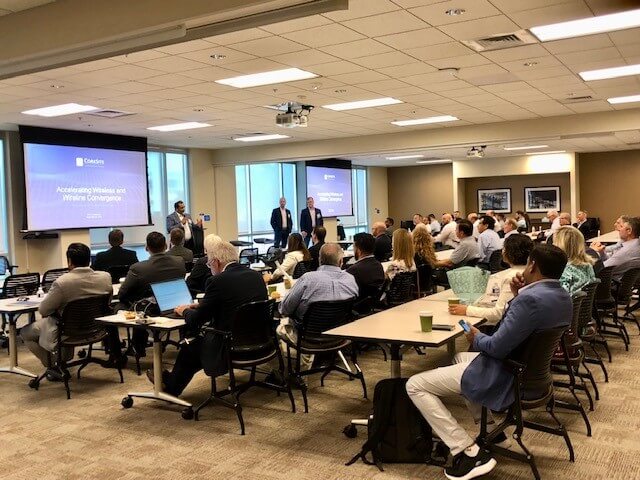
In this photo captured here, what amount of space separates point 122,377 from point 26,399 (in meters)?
0.82

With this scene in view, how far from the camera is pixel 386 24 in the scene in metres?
5.16

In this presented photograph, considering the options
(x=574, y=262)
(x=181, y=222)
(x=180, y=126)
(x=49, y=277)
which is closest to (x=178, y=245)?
(x=49, y=277)

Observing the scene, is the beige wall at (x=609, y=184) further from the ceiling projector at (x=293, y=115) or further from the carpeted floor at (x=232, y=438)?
the carpeted floor at (x=232, y=438)

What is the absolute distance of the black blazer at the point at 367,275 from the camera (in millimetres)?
Answer: 5820

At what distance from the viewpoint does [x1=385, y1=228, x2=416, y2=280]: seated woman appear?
683cm

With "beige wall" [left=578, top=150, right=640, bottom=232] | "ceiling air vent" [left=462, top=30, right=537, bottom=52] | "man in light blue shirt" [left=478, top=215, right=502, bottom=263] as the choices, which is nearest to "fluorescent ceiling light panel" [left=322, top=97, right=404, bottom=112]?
"man in light blue shirt" [left=478, top=215, right=502, bottom=263]

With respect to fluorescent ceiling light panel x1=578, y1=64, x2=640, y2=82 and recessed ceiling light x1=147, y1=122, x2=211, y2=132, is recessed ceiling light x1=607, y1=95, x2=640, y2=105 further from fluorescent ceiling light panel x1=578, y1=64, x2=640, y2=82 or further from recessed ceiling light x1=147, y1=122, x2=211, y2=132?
recessed ceiling light x1=147, y1=122, x2=211, y2=132

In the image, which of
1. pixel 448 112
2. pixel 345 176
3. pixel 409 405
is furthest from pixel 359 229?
pixel 409 405

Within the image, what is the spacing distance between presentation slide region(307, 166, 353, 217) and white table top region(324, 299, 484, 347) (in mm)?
12867

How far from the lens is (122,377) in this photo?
5.81m

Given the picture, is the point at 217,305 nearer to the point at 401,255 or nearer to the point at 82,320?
the point at 82,320

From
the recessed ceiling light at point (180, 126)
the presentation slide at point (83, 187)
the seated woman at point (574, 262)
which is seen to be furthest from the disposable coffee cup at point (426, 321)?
the presentation slide at point (83, 187)

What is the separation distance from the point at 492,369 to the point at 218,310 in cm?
201

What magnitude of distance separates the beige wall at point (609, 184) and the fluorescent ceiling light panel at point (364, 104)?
41.7 feet
